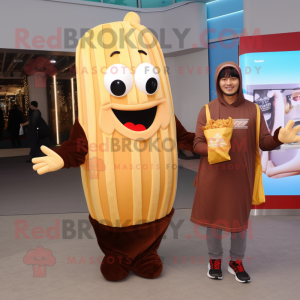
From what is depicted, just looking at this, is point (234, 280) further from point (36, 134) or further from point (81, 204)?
point (36, 134)

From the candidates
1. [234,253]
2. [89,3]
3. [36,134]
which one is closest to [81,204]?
[234,253]

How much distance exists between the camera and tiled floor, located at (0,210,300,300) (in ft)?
7.91

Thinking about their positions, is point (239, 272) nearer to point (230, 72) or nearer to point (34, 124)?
point (230, 72)

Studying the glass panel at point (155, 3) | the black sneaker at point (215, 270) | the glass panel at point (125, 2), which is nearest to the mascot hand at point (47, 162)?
the black sneaker at point (215, 270)

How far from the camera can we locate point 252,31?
397cm

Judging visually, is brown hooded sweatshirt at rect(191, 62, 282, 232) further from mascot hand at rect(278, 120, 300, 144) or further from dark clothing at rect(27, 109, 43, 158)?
dark clothing at rect(27, 109, 43, 158)

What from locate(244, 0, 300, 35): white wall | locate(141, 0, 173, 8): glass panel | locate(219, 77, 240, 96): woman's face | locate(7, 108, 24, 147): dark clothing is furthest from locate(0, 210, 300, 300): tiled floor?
locate(7, 108, 24, 147): dark clothing

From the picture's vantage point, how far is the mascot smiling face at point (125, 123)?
2.36 m

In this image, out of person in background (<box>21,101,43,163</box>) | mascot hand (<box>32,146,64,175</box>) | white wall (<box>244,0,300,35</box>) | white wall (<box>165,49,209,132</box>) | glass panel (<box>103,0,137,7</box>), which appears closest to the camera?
mascot hand (<box>32,146,64,175</box>)

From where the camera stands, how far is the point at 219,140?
231 cm

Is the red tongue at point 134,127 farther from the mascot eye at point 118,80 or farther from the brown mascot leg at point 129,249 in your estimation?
the brown mascot leg at point 129,249

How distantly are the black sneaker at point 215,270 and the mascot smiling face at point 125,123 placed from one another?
0.53m

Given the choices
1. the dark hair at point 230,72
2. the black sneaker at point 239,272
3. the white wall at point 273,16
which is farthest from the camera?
the white wall at point 273,16

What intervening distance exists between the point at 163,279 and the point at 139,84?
1361 millimetres
